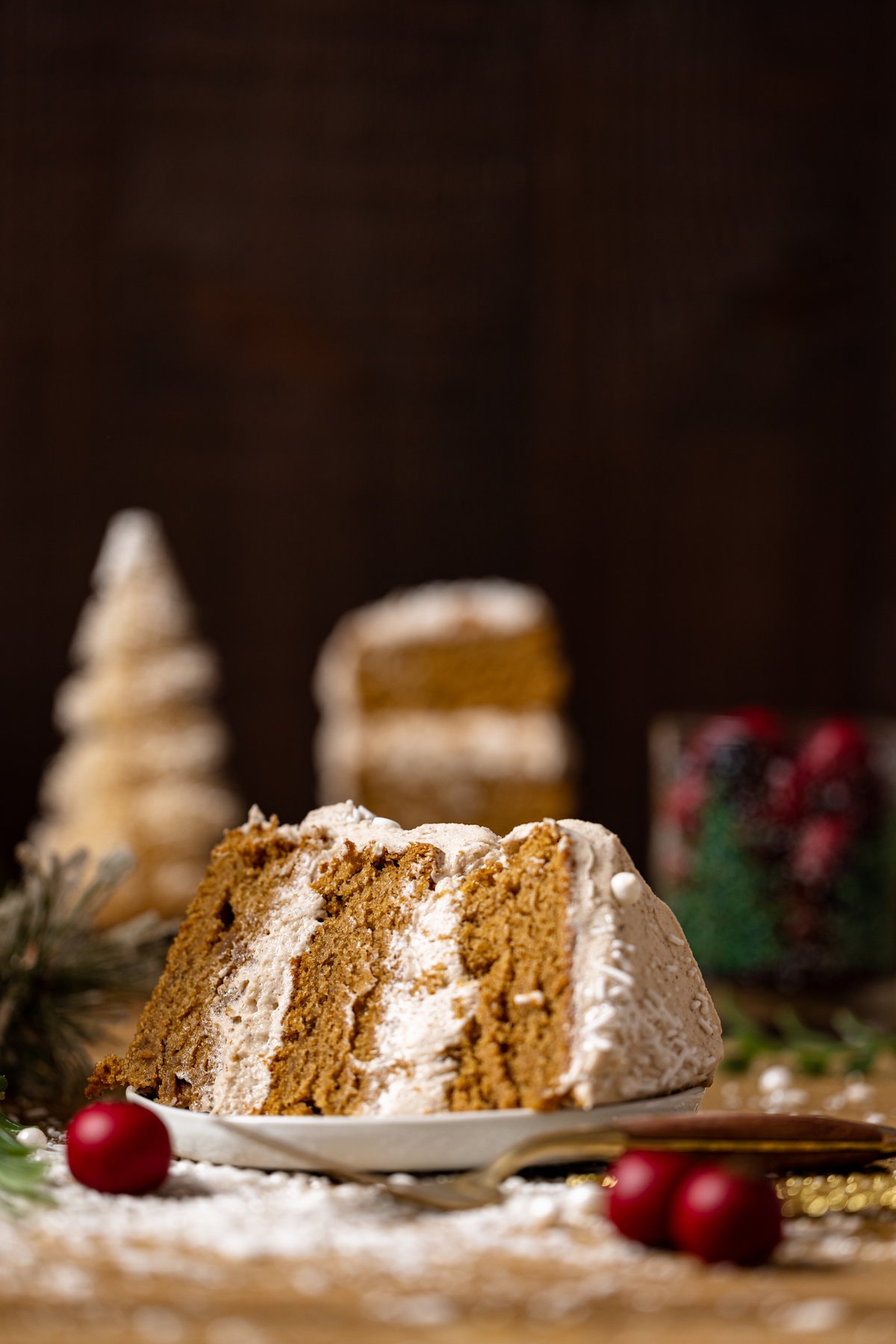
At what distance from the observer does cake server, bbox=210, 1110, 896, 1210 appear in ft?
2.73

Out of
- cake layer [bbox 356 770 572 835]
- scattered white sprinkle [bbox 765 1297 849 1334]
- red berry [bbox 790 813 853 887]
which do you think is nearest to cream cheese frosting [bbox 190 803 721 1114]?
scattered white sprinkle [bbox 765 1297 849 1334]

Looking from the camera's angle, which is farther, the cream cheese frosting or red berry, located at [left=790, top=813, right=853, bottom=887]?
red berry, located at [left=790, top=813, right=853, bottom=887]

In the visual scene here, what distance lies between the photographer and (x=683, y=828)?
173cm

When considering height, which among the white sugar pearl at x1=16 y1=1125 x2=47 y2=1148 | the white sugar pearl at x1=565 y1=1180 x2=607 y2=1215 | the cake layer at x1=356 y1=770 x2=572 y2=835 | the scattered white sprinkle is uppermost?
the scattered white sprinkle

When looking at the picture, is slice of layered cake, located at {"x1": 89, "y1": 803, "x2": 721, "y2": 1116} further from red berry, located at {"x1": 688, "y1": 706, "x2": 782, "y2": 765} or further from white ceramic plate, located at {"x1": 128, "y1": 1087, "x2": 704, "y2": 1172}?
red berry, located at {"x1": 688, "y1": 706, "x2": 782, "y2": 765}

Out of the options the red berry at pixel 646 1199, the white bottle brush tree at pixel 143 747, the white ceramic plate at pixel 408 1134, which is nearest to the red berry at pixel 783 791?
the white ceramic plate at pixel 408 1134

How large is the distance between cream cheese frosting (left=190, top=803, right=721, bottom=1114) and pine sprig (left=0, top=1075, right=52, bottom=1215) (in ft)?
0.46

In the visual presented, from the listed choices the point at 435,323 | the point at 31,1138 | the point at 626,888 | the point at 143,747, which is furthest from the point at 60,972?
the point at 435,323

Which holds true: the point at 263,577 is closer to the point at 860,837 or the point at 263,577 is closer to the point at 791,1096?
the point at 860,837

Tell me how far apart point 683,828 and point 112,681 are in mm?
1077

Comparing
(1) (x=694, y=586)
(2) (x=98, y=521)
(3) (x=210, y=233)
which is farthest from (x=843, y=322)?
(2) (x=98, y=521)

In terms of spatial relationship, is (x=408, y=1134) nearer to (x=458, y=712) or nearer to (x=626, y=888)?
(x=626, y=888)

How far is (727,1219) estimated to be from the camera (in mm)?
739

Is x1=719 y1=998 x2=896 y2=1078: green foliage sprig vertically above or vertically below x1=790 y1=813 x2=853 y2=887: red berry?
below
